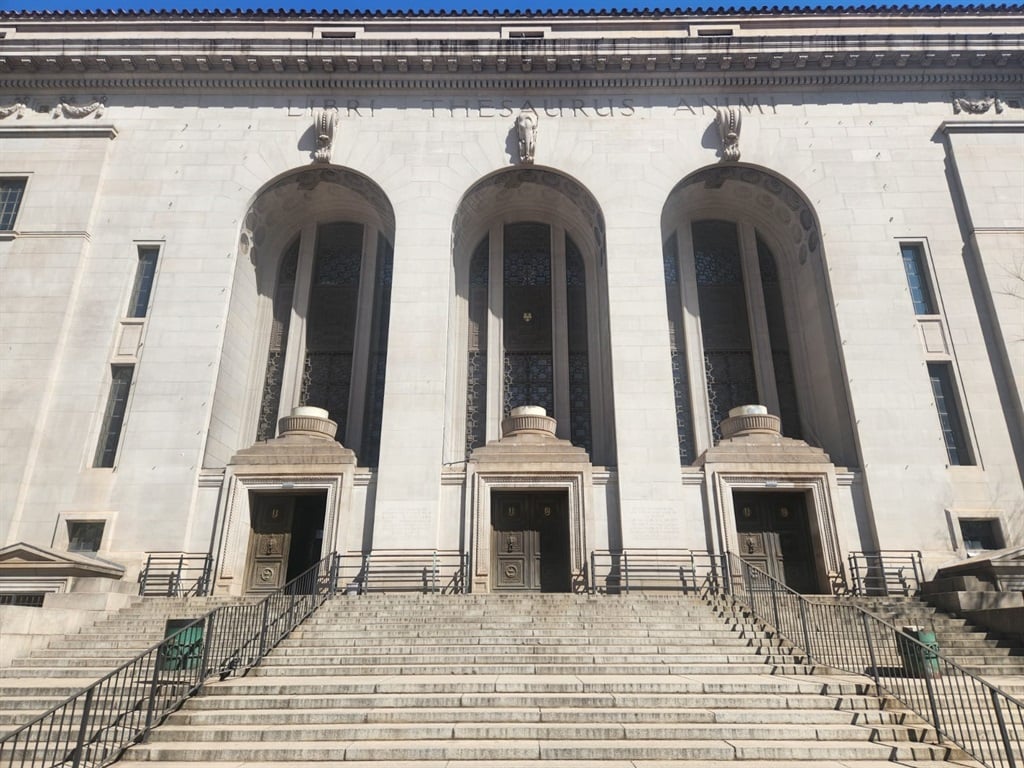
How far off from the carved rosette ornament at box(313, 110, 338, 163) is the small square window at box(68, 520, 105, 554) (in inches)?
479

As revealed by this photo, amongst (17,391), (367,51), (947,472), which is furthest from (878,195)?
(17,391)

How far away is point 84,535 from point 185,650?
10.5 m

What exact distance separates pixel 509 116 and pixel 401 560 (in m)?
14.2

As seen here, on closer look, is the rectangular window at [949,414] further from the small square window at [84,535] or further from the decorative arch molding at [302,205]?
the small square window at [84,535]

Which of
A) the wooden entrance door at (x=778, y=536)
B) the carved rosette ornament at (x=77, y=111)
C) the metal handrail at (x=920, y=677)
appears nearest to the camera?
the metal handrail at (x=920, y=677)

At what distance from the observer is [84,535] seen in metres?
16.8

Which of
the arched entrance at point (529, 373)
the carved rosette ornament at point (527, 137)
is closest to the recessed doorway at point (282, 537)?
the arched entrance at point (529, 373)

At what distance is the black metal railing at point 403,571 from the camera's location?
52.3ft

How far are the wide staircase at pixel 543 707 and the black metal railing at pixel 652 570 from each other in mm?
4391

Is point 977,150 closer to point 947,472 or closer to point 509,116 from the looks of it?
point 947,472

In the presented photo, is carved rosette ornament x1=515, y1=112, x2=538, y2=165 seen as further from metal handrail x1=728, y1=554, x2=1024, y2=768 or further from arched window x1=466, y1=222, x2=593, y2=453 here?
metal handrail x1=728, y1=554, x2=1024, y2=768

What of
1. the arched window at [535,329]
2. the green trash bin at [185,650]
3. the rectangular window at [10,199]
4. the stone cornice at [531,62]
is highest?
the stone cornice at [531,62]

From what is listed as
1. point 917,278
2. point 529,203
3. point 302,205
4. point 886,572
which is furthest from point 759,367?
point 302,205

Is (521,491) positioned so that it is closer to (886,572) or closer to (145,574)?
(886,572)
